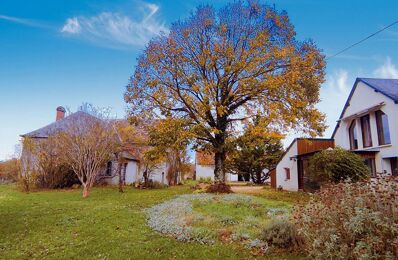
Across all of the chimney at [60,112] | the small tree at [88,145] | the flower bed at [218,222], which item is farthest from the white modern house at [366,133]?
the chimney at [60,112]

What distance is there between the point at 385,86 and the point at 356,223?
1867 centimetres

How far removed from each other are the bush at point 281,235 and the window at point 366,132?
16179 mm

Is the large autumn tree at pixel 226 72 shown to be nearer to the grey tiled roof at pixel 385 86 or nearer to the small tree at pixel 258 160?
the grey tiled roof at pixel 385 86

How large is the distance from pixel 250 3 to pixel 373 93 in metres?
10.1

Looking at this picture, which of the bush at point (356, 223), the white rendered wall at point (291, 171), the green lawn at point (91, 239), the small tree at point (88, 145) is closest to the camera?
the bush at point (356, 223)

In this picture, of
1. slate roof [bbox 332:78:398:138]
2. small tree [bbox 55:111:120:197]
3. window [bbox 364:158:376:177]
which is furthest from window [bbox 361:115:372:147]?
small tree [bbox 55:111:120:197]

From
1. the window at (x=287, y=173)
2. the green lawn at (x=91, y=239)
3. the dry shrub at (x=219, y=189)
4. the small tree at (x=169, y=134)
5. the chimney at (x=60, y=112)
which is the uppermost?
the chimney at (x=60, y=112)

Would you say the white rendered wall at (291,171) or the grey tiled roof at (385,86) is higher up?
the grey tiled roof at (385,86)

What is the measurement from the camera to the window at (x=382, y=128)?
17719 mm

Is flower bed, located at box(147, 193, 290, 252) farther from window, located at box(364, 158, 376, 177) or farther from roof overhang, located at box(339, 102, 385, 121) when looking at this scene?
roof overhang, located at box(339, 102, 385, 121)

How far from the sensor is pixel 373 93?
18.6 meters

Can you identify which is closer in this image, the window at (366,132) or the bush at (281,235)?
the bush at (281,235)

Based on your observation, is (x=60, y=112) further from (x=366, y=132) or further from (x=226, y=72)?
(x=366, y=132)

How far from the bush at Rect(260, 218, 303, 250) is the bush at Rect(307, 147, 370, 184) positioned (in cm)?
1053
